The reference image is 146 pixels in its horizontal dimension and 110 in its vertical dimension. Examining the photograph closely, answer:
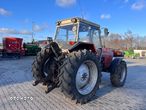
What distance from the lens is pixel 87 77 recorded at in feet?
19.6

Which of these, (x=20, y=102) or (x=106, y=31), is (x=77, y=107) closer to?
(x=20, y=102)

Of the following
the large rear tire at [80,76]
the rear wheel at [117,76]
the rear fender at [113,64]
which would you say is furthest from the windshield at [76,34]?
the rear wheel at [117,76]

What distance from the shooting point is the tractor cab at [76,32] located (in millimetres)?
6176

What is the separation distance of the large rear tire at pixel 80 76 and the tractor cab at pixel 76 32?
2.02 ft

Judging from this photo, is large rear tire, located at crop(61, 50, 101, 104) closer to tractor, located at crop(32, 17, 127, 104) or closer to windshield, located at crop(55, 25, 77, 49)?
tractor, located at crop(32, 17, 127, 104)

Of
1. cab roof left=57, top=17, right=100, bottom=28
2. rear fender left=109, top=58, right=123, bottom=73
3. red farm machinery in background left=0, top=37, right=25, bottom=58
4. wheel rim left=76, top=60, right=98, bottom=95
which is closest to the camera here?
wheel rim left=76, top=60, right=98, bottom=95

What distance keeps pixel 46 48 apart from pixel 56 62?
0.54 meters

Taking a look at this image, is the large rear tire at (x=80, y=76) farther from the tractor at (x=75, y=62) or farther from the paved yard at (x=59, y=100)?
the paved yard at (x=59, y=100)

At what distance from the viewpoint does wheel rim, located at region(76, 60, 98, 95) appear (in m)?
5.67

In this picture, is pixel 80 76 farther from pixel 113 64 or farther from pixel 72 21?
pixel 113 64

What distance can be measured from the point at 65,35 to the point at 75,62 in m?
1.84

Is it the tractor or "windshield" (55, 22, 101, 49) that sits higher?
"windshield" (55, 22, 101, 49)

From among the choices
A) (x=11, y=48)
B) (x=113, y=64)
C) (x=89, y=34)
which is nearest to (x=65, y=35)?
(x=89, y=34)

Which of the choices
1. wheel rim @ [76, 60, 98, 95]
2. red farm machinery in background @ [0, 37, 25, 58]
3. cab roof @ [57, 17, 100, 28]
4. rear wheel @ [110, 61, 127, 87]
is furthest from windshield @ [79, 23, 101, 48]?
red farm machinery in background @ [0, 37, 25, 58]
